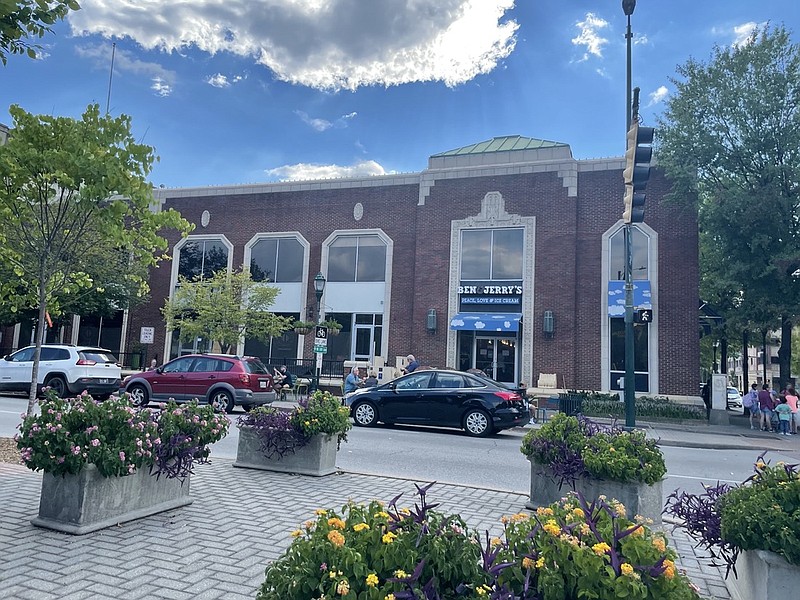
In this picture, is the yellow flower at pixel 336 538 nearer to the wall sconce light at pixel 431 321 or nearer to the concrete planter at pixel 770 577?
the concrete planter at pixel 770 577

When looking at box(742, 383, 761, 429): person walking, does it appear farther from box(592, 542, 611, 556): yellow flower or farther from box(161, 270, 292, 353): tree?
box(592, 542, 611, 556): yellow flower

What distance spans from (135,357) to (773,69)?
3132cm

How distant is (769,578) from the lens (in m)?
3.31

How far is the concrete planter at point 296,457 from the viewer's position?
8.04 meters

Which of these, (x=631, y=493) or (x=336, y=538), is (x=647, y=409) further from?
(x=336, y=538)

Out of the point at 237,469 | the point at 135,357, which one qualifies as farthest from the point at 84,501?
the point at 135,357

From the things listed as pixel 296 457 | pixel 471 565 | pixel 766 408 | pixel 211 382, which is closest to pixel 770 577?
pixel 471 565

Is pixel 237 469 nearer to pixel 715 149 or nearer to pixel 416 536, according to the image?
pixel 416 536

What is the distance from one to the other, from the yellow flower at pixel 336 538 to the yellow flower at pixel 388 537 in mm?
178

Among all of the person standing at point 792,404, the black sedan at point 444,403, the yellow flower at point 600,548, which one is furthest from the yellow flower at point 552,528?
the person standing at point 792,404

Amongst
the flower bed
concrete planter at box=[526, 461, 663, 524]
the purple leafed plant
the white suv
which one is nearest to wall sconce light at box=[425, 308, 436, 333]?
the white suv

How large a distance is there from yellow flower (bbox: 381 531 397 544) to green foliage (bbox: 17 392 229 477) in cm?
338

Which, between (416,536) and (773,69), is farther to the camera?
(773,69)

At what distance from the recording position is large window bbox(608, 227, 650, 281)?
78.9 ft
